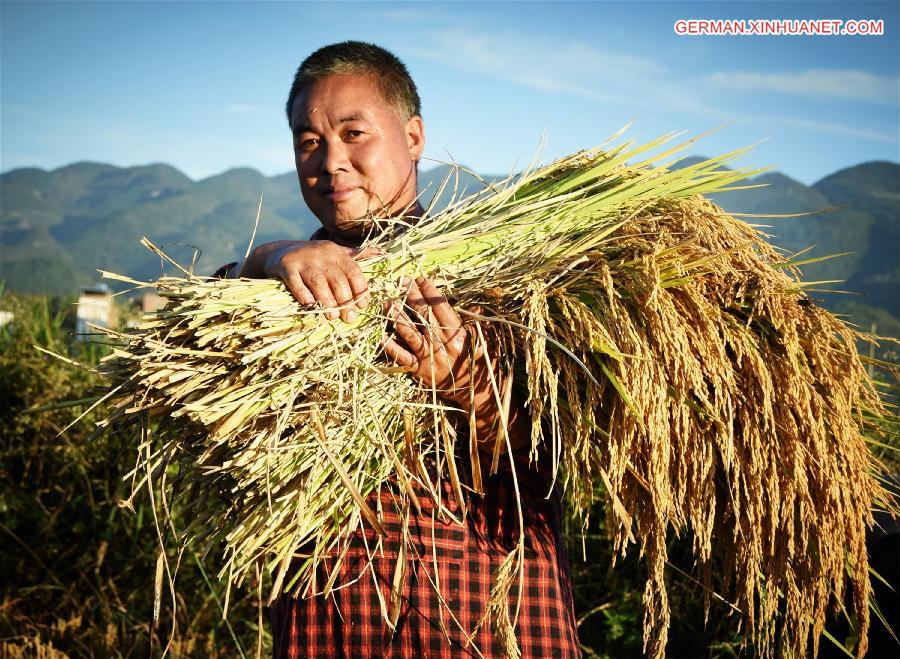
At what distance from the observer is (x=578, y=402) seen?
1147 mm

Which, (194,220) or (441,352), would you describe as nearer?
(441,352)

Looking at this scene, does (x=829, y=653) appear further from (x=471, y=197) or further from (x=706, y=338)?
(x=471, y=197)

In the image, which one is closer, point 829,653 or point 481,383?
point 481,383

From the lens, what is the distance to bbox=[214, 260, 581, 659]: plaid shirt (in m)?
1.25

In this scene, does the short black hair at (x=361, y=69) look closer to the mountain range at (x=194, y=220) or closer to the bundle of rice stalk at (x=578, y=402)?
the mountain range at (x=194, y=220)

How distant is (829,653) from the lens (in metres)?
2.01

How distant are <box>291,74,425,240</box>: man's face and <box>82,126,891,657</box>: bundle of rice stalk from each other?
226 millimetres

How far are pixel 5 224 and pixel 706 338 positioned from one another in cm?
17533

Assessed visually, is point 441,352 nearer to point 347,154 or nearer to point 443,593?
point 443,593

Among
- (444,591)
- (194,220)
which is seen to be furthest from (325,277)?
(194,220)

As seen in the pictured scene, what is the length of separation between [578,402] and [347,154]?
2.65 feet

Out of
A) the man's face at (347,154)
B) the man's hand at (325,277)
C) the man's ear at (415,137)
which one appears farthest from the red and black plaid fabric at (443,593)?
the man's ear at (415,137)

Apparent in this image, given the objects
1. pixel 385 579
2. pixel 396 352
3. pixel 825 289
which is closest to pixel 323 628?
pixel 385 579

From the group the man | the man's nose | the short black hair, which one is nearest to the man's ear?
the short black hair
